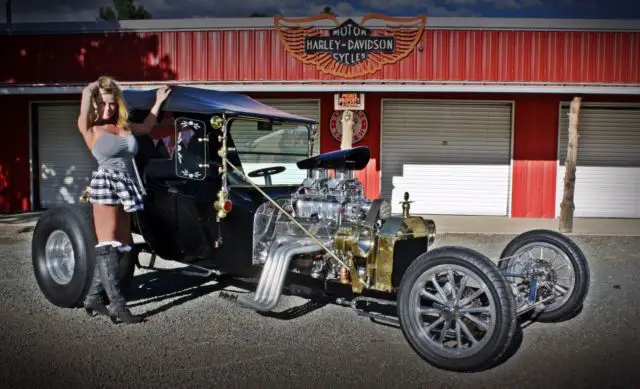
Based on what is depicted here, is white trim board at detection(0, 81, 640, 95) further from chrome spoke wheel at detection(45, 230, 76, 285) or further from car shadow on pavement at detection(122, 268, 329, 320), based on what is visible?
chrome spoke wheel at detection(45, 230, 76, 285)

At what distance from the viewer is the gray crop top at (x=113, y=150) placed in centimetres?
420

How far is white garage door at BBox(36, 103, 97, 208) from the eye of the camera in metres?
14.1

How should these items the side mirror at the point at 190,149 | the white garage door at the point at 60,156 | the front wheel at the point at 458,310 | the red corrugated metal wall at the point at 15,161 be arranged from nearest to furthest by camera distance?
the front wheel at the point at 458,310 → the side mirror at the point at 190,149 → the red corrugated metal wall at the point at 15,161 → the white garage door at the point at 60,156

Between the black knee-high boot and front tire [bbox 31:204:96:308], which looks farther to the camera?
front tire [bbox 31:204:96:308]

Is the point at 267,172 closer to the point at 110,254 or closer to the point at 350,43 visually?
the point at 110,254

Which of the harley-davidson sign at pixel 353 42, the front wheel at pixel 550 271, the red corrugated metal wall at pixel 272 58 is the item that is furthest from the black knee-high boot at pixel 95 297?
the harley-davidson sign at pixel 353 42

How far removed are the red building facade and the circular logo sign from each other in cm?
9

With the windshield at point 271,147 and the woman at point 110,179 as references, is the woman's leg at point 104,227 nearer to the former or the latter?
the woman at point 110,179

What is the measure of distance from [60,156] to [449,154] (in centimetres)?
976

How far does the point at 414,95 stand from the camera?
13.3 metres

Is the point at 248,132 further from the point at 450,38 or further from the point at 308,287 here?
the point at 450,38

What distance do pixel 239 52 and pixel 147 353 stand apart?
33.5 feet

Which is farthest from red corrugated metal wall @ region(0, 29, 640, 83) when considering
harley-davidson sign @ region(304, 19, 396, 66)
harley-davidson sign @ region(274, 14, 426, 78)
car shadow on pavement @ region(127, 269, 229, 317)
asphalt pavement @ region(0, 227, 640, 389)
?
asphalt pavement @ region(0, 227, 640, 389)

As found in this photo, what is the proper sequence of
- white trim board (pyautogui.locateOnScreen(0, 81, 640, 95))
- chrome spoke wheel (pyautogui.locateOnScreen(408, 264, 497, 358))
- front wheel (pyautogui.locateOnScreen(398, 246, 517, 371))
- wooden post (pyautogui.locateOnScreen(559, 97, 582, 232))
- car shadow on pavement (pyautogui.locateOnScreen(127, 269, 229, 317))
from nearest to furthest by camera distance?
front wheel (pyautogui.locateOnScreen(398, 246, 517, 371)) < chrome spoke wheel (pyautogui.locateOnScreen(408, 264, 497, 358)) < car shadow on pavement (pyautogui.locateOnScreen(127, 269, 229, 317)) < wooden post (pyautogui.locateOnScreen(559, 97, 582, 232)) < white trim board (pyautogui.locateOnScreen(0, 81, 640, 95))
